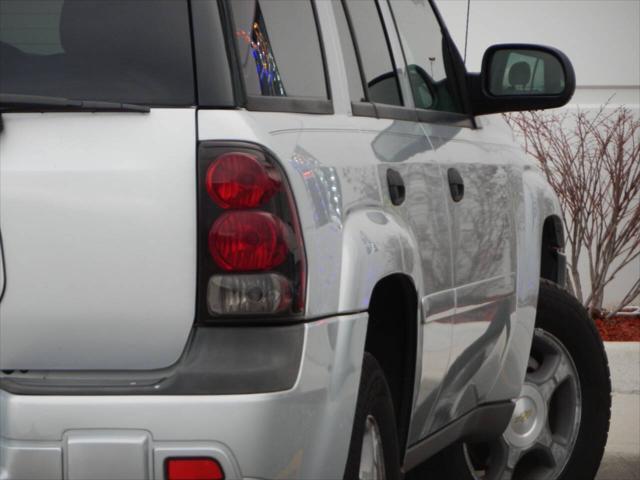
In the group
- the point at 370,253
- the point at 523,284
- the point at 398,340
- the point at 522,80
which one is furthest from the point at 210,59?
the point at 523,284

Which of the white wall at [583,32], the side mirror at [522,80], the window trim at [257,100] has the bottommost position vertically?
the window trim at [257,100]

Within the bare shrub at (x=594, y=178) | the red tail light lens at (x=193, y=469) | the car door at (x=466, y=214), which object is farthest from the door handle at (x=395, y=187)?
the bare shrub at (x=594, y=178)

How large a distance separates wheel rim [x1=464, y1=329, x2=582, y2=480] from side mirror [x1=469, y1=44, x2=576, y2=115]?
1048 millimetres

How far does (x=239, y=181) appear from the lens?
127 inches

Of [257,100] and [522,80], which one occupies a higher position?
[522,80]

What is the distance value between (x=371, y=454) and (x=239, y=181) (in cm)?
102

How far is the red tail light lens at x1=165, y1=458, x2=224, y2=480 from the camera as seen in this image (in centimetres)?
314

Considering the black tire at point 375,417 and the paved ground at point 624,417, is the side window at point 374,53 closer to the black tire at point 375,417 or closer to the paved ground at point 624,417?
the black tire at point 375,417

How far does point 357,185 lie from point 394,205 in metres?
0.30

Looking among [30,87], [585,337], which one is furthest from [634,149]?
[30,87]

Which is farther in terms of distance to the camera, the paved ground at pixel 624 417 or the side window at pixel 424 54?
the paved ground at pixel 624 417

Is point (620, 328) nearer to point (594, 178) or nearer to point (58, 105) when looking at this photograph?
point (594, 178)

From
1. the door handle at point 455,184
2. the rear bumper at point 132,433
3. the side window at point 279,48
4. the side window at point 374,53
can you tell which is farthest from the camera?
the door handle at point 455,184

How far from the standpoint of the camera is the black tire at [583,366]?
5.98 metres
